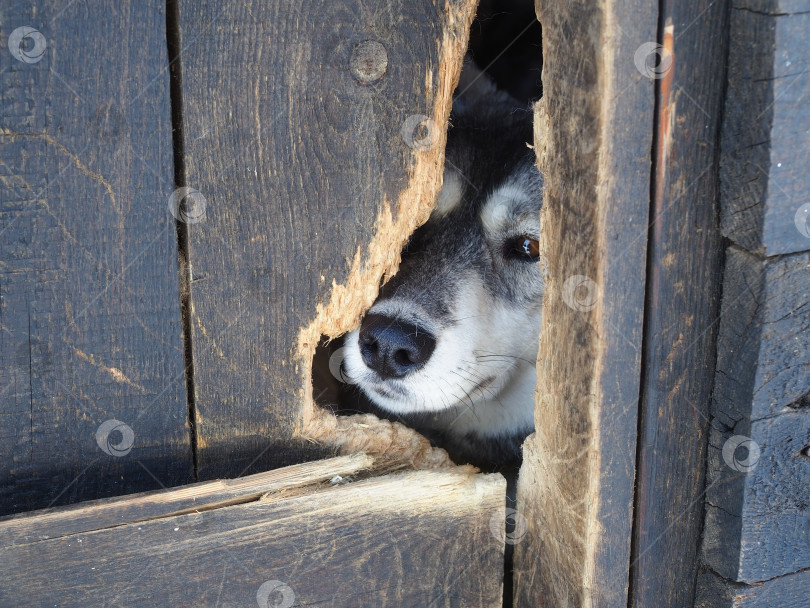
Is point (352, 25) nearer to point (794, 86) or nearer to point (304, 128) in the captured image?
point (304, 128)

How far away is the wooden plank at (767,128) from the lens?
39.2 inches

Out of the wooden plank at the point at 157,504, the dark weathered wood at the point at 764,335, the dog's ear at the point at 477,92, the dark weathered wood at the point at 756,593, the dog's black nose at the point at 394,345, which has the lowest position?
the dark weathered wood at the point at 756,593

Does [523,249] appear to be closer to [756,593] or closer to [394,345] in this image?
[394,345]

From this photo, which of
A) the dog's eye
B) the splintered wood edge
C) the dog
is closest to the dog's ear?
the dog

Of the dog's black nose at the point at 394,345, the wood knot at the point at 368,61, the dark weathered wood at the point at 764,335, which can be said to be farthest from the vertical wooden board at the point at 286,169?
the dark weathered wood at the point at 764,335

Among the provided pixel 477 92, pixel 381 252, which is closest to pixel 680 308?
pixel 381 252

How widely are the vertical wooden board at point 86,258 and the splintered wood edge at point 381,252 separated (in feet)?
0.78

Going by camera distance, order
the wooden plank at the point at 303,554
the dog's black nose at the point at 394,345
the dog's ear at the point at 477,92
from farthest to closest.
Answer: the dog's ear at the point at 477,92 → the dog's black nose at the point at 394,345 → the wooden plank at the point at 303,554

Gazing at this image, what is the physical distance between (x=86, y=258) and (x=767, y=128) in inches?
42.6

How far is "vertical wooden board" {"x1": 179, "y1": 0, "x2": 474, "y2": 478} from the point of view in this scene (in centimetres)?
117

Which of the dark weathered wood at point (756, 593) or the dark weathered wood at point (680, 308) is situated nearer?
the dark weathered wood at point (680, 308)

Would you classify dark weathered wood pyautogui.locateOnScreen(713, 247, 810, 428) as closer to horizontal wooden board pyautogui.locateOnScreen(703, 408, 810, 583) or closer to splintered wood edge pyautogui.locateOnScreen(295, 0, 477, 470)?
horizontal wooden board pyautogui.locateOnScreen(703, 408, 810, 583)

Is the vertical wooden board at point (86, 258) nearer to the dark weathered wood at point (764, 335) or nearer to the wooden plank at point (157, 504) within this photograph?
the wooden plank at point (157, 504)

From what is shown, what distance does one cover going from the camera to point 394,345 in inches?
66.6
